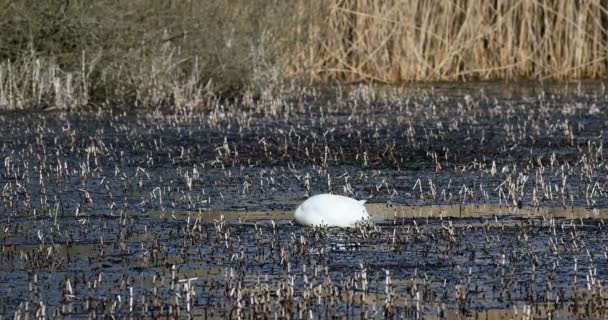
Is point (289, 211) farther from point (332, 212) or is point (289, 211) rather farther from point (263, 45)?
point (263, 45)

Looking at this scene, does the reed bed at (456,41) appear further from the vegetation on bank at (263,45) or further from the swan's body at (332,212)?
the swan's body at (332,212)

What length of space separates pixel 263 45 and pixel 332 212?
31.6 ft

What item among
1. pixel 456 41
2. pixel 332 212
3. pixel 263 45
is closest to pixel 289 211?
pixel 332 212

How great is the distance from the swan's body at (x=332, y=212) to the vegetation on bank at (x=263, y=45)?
7.42 meters

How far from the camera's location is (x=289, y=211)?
840 cm

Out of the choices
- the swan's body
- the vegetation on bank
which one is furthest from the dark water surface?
the vegetation on bank

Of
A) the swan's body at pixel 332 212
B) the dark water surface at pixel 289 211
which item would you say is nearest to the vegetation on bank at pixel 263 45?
the dark water surface at pixel 289 211

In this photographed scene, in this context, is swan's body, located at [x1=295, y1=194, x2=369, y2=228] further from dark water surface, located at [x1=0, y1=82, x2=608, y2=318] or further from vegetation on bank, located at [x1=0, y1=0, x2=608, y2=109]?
vegetation on bank, located at [x1=0, y1=0, x2=608, y2=109]

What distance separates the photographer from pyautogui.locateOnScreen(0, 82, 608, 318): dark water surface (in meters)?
5.92

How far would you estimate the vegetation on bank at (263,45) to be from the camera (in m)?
15.2

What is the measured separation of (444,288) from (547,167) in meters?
4.51

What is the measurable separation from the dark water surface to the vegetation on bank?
1.01m

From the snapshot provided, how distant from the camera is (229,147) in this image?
1176 cm

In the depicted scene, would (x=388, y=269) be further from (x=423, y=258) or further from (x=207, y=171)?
(x=207, y=171)
